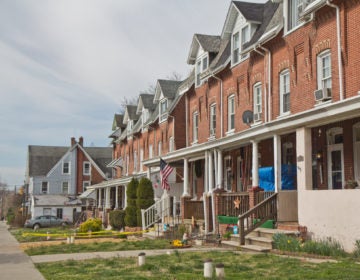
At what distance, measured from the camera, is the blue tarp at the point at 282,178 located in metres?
18.8

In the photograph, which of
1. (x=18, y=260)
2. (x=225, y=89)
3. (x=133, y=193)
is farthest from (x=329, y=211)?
(x=133, y=193)

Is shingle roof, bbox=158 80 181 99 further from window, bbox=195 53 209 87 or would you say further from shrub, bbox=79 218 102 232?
shrub, bbox=79 218 102 232

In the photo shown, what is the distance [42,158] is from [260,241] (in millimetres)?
65437

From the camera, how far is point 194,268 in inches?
450

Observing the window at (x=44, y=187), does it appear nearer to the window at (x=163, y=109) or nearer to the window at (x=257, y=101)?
the window at (x=163, y=109)

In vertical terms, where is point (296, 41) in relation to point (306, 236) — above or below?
above

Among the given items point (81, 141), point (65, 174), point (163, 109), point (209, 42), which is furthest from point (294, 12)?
point (81, 141)

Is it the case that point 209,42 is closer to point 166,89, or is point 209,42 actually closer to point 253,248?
point 166,89

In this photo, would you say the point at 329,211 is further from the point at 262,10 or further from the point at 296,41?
the point at 262,10

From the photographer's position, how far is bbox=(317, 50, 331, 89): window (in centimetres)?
1756

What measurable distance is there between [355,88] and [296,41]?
4298 millimetres

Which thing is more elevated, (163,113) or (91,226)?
(163,113)

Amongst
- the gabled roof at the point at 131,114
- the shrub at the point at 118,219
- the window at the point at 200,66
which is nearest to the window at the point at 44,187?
the gabled roof at the point at 131,114

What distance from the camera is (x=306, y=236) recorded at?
14.9m
